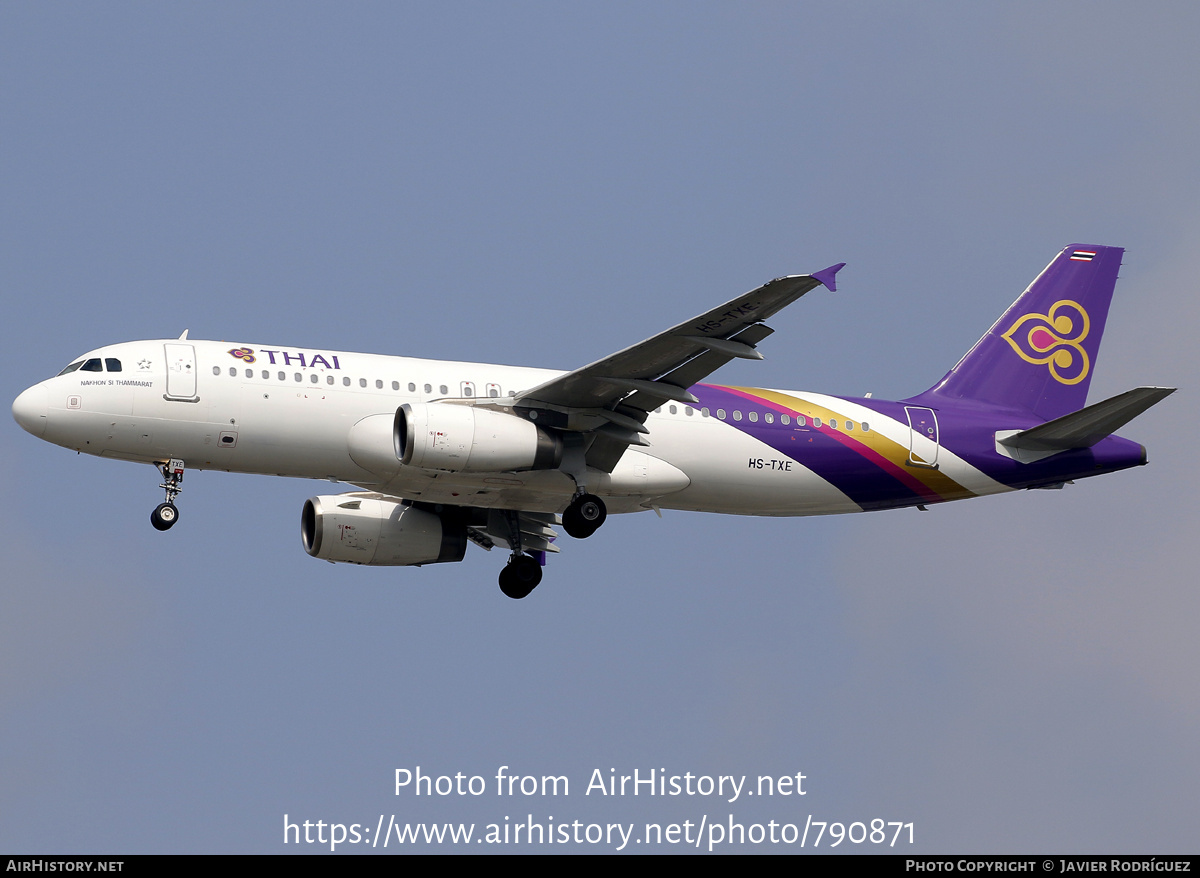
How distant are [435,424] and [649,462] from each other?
5330 mm

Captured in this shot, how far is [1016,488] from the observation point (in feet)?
128

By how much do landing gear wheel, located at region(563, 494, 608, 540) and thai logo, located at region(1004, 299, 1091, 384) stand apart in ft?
42.0

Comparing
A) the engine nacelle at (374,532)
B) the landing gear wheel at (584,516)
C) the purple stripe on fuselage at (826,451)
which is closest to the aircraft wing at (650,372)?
the landing gear wheel at (584,516)

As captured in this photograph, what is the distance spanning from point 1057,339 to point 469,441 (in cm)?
1704

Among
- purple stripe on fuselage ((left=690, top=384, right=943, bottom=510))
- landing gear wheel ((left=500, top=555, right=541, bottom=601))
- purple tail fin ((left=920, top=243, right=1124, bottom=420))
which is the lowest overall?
landing gear wheel ((left=500, top=555, right=541, bottom=601))

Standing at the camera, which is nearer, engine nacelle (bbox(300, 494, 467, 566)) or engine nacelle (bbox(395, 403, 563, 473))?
engine nacelle (bbox(395, 403, 563, 473))

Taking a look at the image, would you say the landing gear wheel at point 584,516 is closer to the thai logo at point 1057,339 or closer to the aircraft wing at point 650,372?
the aircraft wing at point 650,372

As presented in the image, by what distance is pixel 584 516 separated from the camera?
35.2 meters

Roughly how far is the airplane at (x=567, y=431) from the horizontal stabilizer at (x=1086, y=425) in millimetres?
50

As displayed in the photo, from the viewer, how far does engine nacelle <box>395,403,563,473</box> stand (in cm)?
3297

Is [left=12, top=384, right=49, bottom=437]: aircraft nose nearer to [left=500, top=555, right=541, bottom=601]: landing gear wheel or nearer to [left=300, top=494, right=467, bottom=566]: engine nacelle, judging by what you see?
[left=300, top=494, right=467, bottom=566]: engine nacelle

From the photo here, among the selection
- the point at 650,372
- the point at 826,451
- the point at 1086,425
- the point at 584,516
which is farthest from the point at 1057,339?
the point at 584,516

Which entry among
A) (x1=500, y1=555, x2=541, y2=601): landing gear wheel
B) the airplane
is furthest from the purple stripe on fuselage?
(x1=500, y1=555, x2=541, y2=601): landing gear wheel

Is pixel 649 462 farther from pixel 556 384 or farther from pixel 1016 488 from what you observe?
pixel 1016 488
